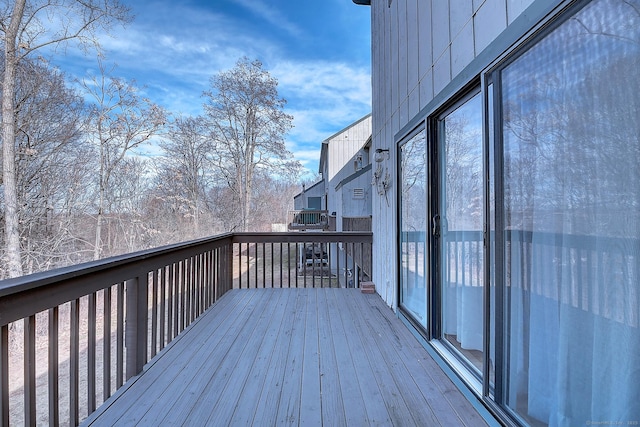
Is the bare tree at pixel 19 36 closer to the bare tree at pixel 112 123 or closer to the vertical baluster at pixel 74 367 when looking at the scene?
the bare tree at pixel 112 123

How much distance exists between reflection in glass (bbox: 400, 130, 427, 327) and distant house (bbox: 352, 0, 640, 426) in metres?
0.12

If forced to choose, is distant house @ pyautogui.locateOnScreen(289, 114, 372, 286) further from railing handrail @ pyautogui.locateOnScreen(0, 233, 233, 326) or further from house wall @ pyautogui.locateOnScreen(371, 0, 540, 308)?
railing handrail @ pyautogui.locateOnScreen(0, 233, 233, 326)

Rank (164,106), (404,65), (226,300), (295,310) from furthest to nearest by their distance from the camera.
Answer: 1. (164,106)
2. (226,300)
3. (295,310)
4. (404,65)

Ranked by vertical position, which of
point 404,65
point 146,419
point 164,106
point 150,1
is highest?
point 150,1

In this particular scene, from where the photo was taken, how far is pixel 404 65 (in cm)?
322

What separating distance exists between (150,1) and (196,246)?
628 cm

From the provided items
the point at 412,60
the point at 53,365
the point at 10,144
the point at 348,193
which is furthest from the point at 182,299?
the point at 10,144

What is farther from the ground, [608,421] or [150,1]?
[150,1]

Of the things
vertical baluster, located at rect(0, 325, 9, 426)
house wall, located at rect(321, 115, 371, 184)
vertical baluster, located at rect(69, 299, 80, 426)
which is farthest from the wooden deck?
house wall, located at rect(321, 115, 371, 184)

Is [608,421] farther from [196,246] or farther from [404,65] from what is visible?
[196,246]

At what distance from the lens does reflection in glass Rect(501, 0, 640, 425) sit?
3.14 feet

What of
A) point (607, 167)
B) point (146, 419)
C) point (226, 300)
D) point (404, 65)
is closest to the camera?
point (607, 167)

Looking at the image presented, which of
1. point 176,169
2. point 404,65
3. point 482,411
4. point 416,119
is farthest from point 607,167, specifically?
point 176,169

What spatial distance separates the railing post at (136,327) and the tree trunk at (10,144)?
5597 mm
